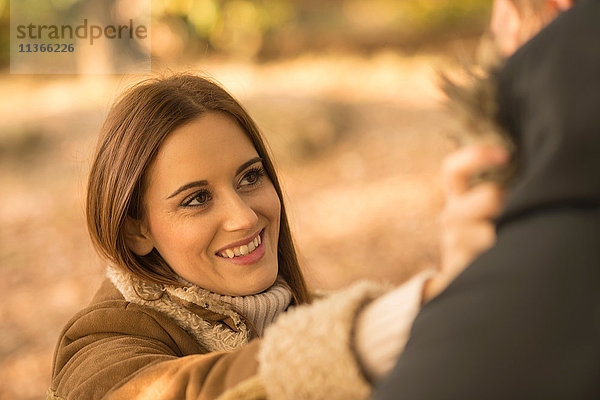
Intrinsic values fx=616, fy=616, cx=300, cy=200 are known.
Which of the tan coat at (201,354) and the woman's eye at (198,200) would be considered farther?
the woman's eye at (198,200)

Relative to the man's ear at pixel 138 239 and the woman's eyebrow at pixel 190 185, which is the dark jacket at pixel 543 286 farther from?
the man's ear at pixel 138 239

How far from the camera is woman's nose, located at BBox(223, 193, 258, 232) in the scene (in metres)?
1.81

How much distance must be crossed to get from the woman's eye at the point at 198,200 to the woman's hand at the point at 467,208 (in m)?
0.94

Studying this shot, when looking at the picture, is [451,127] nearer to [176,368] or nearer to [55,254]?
[176,368]

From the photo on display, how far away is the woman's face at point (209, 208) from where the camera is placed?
1.81 m

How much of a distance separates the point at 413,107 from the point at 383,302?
800cm

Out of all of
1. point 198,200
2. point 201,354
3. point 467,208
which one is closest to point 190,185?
point 198,200

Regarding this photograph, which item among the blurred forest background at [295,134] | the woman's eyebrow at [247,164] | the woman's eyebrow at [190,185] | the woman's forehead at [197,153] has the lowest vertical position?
the blurred forest background at [295,134]

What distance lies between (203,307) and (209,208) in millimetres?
294

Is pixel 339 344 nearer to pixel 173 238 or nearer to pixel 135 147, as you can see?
pixel 173 238

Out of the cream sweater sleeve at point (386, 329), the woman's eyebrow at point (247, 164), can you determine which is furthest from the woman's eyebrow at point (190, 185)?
the cream sweater sleeve at point (386, 329)

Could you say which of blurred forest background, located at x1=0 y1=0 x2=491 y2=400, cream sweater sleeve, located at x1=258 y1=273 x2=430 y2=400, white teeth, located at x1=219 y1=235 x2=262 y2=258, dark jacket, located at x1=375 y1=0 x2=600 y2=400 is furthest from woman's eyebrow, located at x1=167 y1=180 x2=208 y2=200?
dark jacket, located at x1=375 y1=0 x2=600 y2=400

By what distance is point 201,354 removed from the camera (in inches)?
62.9

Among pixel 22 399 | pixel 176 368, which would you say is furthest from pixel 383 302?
pixel 22 399
